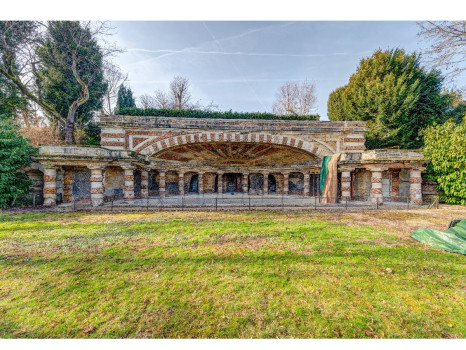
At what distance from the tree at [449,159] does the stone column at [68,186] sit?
79.0 ft

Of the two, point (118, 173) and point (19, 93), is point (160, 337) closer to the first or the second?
point (118, 173)

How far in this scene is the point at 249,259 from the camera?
176 inches

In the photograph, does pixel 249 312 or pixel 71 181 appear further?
pixel 71 181

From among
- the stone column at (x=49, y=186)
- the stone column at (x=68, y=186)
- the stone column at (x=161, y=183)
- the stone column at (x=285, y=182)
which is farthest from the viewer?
the stone column at (x=285, y=182)

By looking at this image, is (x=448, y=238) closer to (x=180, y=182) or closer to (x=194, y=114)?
(x=194, y=114)

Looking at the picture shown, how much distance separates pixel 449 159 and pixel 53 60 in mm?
34356

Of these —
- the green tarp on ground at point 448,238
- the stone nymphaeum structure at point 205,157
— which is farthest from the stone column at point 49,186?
the green tarp on ground at point 448,238

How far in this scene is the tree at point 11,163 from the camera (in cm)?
987

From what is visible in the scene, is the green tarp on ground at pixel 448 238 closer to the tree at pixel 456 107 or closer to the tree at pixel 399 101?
the tree at pixel 399 101

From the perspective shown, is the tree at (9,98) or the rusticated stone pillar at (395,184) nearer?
the rusticated stone pillar at (395,184)

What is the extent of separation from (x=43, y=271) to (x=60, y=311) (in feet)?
5.64

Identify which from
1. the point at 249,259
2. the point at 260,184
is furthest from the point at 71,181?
the point at 260,184

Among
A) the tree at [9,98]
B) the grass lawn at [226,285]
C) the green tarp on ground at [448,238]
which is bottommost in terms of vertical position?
the grass lawn at [226,285]

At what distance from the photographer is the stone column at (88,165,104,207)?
10766mm
